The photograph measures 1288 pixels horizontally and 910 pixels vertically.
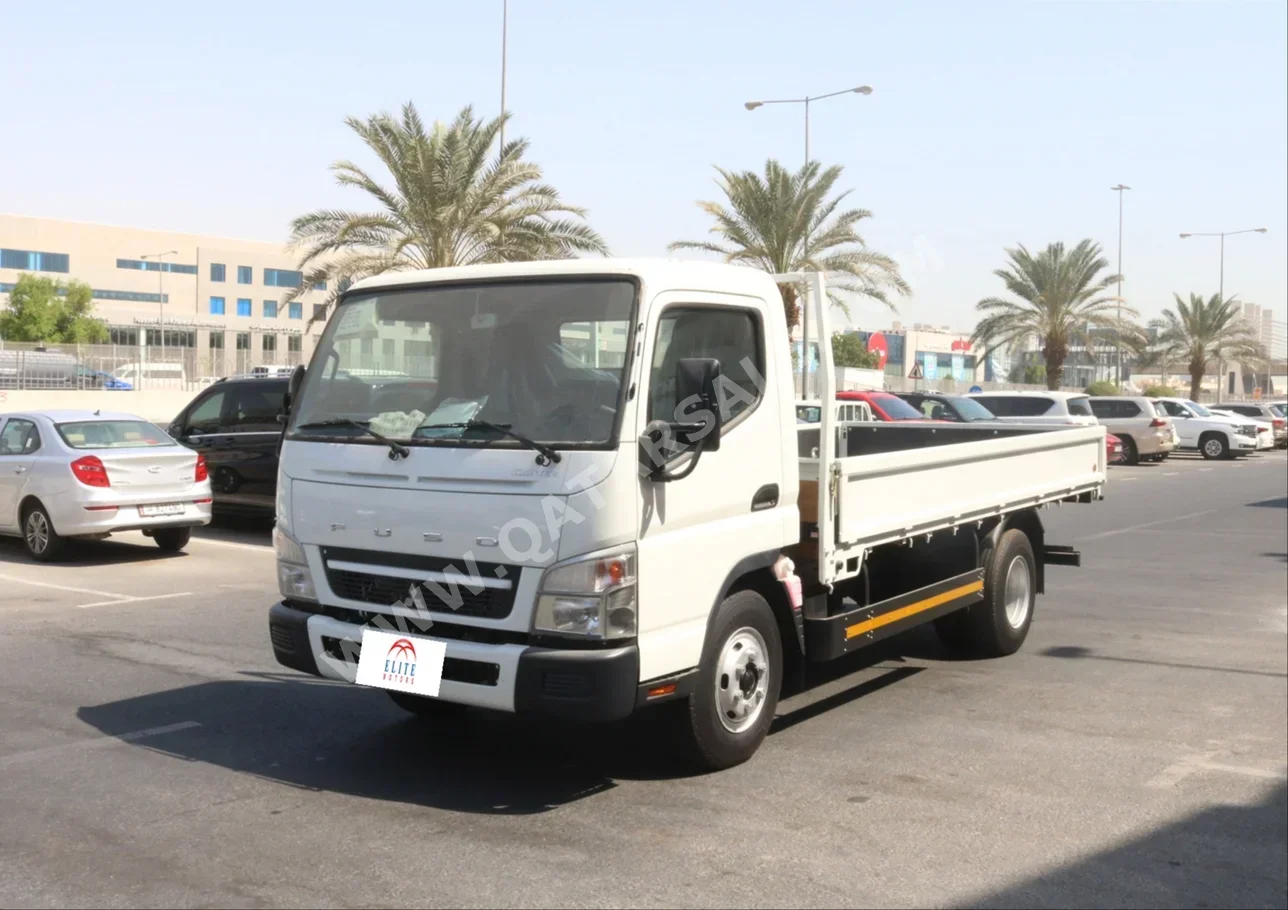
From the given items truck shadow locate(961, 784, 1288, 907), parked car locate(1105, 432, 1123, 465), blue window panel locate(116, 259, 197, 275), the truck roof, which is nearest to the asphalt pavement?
truck shadow locate(961, 784, 1288, 907)

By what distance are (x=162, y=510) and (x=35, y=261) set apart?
268ft

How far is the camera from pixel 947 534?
26.4 feet

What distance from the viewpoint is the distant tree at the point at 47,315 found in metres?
69.4

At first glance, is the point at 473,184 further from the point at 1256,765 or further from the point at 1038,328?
the point at 1038,328

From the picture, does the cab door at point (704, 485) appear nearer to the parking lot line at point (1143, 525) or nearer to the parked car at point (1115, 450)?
the parking lot line at point (1143, 525)

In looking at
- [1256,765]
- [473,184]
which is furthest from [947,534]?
[473,184]

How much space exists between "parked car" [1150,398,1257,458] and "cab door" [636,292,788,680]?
34.0 metres

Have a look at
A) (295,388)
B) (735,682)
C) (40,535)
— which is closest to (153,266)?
(40,535)

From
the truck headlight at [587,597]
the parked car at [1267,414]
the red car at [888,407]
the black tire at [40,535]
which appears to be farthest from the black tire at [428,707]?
the parked car at [1267,414]

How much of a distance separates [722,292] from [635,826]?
2458mm

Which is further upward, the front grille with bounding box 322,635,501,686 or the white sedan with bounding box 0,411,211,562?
the white sedan with bounding box 0,411,211,562

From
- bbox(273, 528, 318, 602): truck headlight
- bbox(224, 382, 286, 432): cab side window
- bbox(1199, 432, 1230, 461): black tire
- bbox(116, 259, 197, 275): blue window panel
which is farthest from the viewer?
bbox(116, 259, 197, 275): blue window panel

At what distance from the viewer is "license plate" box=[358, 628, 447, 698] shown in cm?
552

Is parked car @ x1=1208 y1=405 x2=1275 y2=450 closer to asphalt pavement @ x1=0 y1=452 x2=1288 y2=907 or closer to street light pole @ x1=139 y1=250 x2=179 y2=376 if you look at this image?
asphalt pavement @ x1=0 y1=452 x2=1288 y2=907
